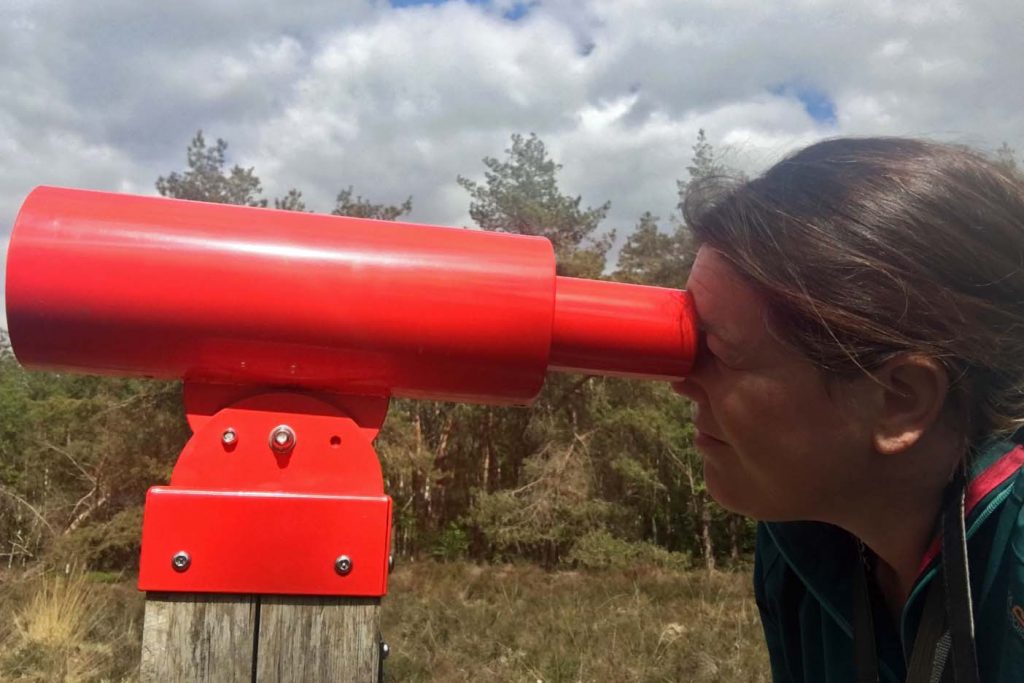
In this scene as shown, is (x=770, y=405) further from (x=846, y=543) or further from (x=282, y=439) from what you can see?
(x=282, y=439)

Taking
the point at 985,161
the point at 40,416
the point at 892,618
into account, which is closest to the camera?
the point at 985,161

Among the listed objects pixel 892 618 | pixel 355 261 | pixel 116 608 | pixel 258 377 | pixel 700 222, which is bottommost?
pixel 116 608

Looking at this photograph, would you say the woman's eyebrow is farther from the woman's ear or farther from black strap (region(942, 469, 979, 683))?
black strap (region(942, 469, 979, 683))

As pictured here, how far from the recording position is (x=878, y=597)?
3.78ft

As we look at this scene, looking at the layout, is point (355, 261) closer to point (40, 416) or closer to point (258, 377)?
point (258, 377)

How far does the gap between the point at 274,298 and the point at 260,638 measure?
34 centimetres

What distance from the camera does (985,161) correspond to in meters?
1.01

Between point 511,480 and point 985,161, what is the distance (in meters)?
13.0

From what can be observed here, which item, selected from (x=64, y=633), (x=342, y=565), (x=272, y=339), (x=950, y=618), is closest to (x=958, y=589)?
(x=950, y=618)

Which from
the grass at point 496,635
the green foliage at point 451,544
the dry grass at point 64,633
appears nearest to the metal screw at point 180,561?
the grass at point 496,635

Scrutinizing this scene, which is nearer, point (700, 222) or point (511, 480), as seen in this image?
point (700, 222)

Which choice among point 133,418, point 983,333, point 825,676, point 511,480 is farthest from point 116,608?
point 511,480

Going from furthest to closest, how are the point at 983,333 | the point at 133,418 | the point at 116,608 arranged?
the point at 133,418
the point at 116,608
the point at 983,333

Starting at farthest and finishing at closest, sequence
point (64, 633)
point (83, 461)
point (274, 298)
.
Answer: point (83, 461), point (64, 633), point (274, 298)
